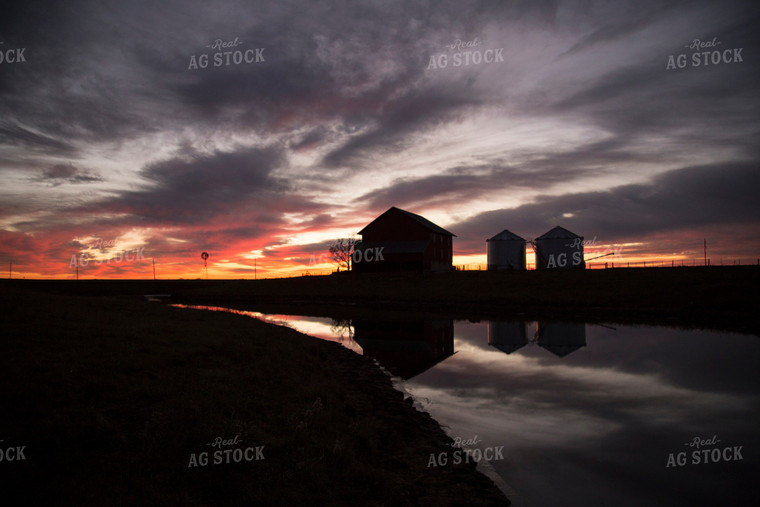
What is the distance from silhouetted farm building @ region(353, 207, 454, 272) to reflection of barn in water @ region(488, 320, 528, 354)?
3500cm

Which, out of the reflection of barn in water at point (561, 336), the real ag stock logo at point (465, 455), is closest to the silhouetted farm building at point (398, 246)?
the reflection of barn in water at point (561, 336)

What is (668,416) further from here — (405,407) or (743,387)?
(405,407)

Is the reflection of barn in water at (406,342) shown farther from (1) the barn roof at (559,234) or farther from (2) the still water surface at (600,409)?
(1) the barn roof at (559,234)

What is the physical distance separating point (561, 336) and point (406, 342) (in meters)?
9.90

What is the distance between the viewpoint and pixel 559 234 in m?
72.6

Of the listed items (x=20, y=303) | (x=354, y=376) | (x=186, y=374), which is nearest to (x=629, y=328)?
(x=354, y=376)

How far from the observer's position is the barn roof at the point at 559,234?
72.0 meters

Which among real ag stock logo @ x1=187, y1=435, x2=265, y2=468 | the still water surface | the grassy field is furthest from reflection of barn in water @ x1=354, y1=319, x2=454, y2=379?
real ag stock logo @ x1=187, y1=435, x2=265, y2=468

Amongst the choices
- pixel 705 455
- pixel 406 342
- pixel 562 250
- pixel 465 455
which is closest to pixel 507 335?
pixel 406 342

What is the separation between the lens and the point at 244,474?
296 inches

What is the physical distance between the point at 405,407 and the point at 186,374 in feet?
21.6

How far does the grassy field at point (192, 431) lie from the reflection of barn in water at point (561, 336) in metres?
12.3

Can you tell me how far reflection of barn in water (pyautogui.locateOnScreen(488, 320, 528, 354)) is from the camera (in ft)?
78.0

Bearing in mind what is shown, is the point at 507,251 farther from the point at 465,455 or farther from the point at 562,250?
the point at 465,455
